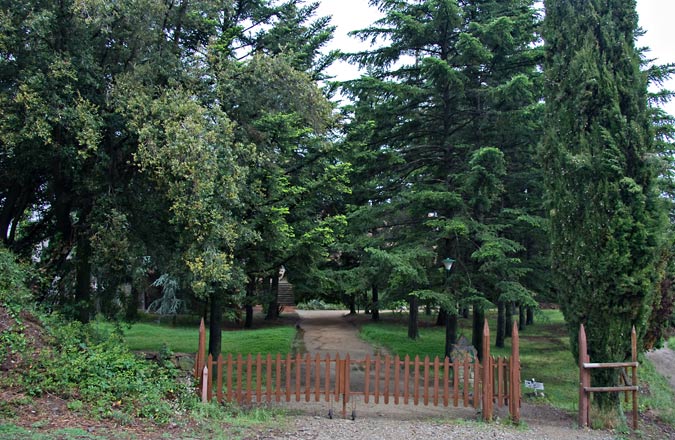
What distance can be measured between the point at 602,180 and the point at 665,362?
11.5 metres

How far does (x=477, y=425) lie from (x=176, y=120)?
22.0ft

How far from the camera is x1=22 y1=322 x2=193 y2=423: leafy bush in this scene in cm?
667

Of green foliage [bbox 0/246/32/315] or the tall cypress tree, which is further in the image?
the tall cypress tree

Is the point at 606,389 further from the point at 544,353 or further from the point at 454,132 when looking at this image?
the point at 544,353

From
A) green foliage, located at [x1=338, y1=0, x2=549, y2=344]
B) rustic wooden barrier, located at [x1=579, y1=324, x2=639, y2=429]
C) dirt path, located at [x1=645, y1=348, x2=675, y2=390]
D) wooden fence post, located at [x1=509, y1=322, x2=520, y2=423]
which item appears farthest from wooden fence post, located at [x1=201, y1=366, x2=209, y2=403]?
dirt path, located at [x1=645, y1=348, x2=675, y2=390]

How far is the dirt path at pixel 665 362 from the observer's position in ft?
47.8

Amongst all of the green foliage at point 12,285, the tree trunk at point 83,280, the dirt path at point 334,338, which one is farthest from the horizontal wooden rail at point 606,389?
the tree trunk at point 83,280

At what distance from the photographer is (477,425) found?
26.0 feet

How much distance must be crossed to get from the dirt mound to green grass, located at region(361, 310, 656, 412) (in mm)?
9090

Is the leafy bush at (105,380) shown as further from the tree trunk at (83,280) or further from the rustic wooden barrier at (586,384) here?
the rustic wooden barrier at (586,384)

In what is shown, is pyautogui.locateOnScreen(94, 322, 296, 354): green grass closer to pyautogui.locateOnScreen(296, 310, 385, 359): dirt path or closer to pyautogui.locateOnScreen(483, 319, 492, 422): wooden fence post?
pyautogui.locateOnScreen(296, 310, 385, 359): dirt path

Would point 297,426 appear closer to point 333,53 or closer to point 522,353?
point 333,53

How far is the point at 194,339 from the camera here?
18.3 meters

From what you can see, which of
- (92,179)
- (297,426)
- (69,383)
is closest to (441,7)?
(92,179)
